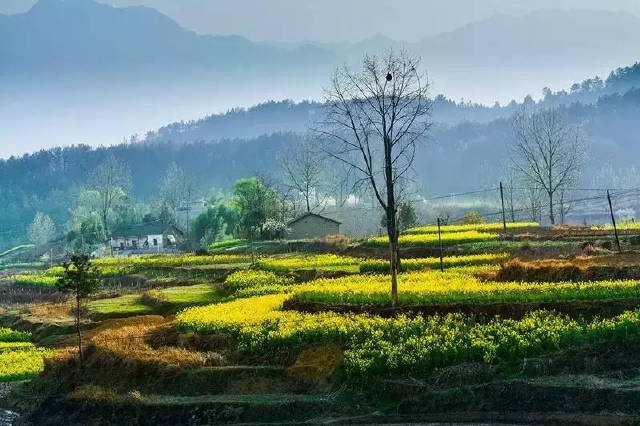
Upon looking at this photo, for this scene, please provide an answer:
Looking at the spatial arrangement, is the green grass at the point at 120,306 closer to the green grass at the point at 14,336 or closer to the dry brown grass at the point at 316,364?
the green grass at the point at 14,336

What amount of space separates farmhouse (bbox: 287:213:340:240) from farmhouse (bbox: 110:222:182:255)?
3390cm

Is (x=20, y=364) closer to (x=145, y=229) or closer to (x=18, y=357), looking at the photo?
(x=18, y=357)

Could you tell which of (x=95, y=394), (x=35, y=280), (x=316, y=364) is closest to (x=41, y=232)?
(x=35, y=280)

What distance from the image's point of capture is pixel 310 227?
87.2m

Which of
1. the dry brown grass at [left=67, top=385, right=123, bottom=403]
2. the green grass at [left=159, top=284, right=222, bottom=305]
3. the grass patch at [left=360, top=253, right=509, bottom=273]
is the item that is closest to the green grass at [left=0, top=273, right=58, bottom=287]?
the green grass at [left=159, top=284, right=222, bottom=305]

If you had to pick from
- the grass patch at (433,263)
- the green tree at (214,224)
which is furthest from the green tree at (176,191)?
the grass patch at (433,263)

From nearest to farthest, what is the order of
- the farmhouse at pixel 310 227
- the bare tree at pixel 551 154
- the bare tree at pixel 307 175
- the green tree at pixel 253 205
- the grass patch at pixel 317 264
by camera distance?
the grass patch at pixel 317 264 < the bare tree at pixel 551 154 < the farmhouse at pixel 310 227 < the green tree at pixel 253 205 < the bare tree at pixel 307 175

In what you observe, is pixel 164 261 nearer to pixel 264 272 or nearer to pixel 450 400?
pixel 264 272

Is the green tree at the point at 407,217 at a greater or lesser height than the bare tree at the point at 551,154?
lesser

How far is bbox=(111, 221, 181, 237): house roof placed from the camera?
4825 inches

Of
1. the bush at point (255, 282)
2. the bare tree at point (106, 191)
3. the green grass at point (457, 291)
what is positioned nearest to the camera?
the green grass at point (457, 291)

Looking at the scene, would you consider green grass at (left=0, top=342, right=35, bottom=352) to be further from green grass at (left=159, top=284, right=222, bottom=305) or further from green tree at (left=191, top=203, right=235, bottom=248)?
green tree at (left=191, top=203, right=235, bottom=248)

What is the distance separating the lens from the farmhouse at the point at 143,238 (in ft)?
389

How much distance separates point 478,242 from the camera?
52688mm
